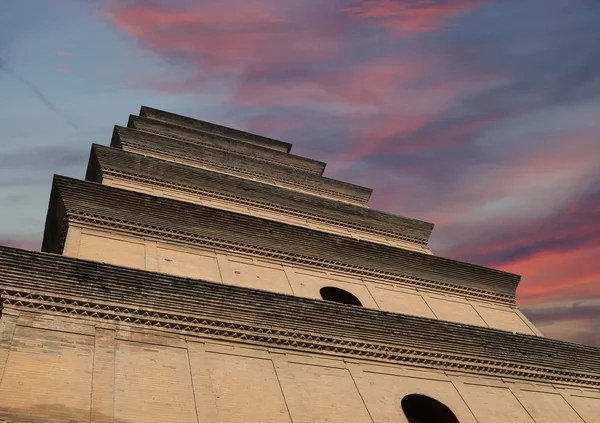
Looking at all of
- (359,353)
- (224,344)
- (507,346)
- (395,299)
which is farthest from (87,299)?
(507,346)

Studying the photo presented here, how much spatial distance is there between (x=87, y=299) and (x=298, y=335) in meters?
3.38

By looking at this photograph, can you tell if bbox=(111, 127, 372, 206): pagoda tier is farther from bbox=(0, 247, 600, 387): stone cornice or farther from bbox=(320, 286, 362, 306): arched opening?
bbox=(0, 247, 600, 387): stone cornice

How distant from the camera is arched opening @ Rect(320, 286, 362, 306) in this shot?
12547 mm

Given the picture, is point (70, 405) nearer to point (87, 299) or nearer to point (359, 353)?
point (87, 299)

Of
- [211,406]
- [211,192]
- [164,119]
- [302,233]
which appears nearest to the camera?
[211,406]

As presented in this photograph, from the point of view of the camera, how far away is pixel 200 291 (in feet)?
30.2

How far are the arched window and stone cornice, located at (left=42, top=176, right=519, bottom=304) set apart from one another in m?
3.69

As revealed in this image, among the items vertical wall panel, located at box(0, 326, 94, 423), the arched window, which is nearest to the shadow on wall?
vertical wall panel, located at box(0, 326, 94, 423)

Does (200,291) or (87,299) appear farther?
(200,291)

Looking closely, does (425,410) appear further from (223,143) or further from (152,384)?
(223,143)

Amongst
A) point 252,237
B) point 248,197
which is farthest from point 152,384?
point 248,197

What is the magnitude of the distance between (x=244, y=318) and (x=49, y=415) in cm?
340

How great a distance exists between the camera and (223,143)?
1873 centimetres

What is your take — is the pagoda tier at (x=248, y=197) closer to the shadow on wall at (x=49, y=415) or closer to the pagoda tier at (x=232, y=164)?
the pagoda tier at (x=232, y=164)
